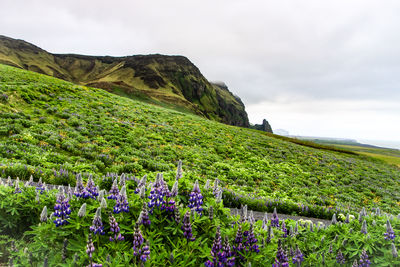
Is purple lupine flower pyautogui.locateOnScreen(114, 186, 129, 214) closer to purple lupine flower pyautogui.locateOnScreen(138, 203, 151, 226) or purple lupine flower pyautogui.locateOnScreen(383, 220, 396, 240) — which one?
purple lupine flower pyautogui.locateOnScreen(138, 203, 151, 226)

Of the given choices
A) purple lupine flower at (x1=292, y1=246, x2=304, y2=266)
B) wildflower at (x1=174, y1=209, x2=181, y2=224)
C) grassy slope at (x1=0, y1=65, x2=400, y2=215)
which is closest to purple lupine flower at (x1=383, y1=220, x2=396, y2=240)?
purple lupine flower at (x1=292, y1=246, x2=304, y2=266)

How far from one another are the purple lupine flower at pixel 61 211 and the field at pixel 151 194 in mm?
27

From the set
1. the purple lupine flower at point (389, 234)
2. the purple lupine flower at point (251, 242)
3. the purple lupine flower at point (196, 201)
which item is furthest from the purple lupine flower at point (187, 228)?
the purple lupine flower at point (389, 234)

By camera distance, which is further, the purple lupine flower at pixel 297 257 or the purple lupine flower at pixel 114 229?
the purple lupine flower at pixel 297 257

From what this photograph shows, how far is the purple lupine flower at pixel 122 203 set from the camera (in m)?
3.15

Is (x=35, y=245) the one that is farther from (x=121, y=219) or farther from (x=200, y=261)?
(x=200, y=261)

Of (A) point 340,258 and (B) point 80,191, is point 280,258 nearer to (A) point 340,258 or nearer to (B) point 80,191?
(A) point 340,258

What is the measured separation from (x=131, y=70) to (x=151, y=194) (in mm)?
151608

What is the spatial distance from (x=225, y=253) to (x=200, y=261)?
1.64 ft

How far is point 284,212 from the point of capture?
10.1m

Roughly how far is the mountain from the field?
340 feet

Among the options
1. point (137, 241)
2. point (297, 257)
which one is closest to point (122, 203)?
point (137, 241)

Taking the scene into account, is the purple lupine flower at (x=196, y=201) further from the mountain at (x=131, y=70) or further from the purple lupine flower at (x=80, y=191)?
the mountain at (x=131, y=70)

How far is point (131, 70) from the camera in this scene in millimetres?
140750
